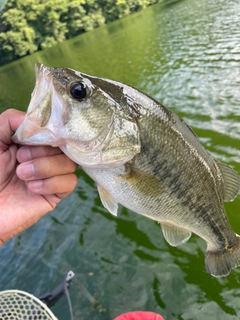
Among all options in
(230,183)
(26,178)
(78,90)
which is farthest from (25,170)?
(230,183)

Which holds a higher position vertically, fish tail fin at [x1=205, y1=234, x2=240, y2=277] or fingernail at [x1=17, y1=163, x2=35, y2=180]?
fingernail at [x1=17, y1=163, x2=35, y2=180]

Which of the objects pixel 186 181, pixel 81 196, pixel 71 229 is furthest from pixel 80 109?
pixel 81 196

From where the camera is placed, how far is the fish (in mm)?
2031

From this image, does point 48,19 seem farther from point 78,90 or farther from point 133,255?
point 78,90

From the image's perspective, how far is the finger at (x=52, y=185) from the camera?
233 cm

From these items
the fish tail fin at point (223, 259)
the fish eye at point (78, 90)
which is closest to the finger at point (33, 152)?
the fish eye at point (78, 90)

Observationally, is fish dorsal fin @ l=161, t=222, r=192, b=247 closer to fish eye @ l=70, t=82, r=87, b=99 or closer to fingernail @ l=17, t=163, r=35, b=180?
fingernail @ l=17, t=163, r=35, b=180

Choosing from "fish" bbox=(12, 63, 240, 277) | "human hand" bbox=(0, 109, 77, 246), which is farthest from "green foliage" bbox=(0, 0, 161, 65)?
"fish" bbox=(12, 63, 240, 277)

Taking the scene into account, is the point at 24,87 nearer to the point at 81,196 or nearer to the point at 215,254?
the point at 81,196

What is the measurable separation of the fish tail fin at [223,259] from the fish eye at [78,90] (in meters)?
1.96

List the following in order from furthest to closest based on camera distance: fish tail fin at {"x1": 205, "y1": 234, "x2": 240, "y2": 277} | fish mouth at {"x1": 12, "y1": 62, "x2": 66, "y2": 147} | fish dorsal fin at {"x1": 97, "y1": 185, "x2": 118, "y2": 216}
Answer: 1. fish tail fin at {"x1": 205, "y1": 234, "x2": 240, "y2": 277}
2. fish dorsal fin at {"x1": 97, "y1": 185, "x2": 118, "y2": 216}
3. fish mouth at {"x1": 12, "y1": 62, "x2": 66, "y2": 147}

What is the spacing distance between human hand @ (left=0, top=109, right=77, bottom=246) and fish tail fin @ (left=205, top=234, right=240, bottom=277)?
1.56 m

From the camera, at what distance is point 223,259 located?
3102 mm

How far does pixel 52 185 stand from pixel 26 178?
19 centimetres
